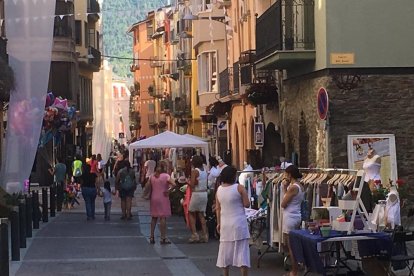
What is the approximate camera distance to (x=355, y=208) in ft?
40.5

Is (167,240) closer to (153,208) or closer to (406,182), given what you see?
(153,208)

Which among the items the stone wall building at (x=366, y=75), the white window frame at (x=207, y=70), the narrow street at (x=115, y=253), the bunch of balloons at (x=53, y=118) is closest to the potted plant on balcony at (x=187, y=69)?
the white window frame at (x=207, y=70)

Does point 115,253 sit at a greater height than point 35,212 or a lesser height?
lesser

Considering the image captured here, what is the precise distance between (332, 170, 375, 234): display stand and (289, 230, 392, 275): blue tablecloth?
11cm

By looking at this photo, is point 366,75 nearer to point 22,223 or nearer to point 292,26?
point 292,26

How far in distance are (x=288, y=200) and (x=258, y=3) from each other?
702 inches

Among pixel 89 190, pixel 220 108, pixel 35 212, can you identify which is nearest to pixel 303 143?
pixel 89 190

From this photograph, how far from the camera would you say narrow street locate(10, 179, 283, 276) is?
14711mm

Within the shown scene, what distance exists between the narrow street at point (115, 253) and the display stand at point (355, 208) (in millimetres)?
2129

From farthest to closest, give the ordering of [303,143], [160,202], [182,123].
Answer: [182,123], [303,143], [160,202]

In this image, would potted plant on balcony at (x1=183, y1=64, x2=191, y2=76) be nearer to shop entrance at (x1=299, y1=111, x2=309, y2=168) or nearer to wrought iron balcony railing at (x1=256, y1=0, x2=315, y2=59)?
shop entrance at (x1=299, y1=111, x2=309, y2=168)

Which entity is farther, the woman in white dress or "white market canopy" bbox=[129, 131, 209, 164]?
"white market canopy" bbox=[129, 131, 209, 164]

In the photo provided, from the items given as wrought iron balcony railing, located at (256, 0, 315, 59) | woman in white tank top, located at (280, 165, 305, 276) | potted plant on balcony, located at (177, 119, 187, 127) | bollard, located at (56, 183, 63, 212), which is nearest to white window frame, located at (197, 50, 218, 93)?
potted plant on balcony, located at (177, 119, 187, 127)

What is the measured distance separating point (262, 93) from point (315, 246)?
54.0 feet
